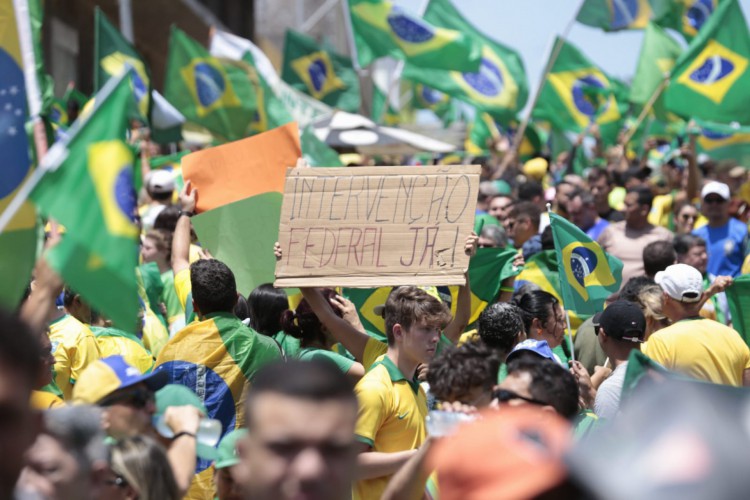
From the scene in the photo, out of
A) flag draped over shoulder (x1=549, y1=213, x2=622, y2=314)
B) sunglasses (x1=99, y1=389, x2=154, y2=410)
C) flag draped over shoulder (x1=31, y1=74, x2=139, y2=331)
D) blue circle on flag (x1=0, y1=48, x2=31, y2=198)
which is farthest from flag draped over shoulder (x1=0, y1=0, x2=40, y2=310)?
flag draped over shoulder (x1=549, y1=213, x2=622, y2=314)

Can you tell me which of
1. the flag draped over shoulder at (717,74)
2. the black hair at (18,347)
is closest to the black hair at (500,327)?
the black hair at (18,347)

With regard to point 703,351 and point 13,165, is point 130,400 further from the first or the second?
point 703,351

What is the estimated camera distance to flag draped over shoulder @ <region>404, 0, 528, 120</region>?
599 inches

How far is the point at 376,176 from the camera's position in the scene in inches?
246

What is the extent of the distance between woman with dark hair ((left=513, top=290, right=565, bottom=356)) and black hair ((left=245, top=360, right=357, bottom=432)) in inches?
135

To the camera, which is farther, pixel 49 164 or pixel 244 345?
pixel 244 345

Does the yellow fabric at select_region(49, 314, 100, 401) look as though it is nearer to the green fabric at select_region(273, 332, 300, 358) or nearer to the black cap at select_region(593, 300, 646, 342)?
the green fabric at select_region(273, 332, 300, 358)

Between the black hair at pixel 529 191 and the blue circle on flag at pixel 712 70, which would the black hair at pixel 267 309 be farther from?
the blue circle on flag at pixel 712 70

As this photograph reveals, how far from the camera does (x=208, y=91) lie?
13016mm

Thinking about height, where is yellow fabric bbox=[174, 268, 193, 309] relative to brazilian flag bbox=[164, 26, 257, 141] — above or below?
above

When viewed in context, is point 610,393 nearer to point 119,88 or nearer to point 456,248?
point 456,248

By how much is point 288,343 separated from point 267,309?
8.3 inches

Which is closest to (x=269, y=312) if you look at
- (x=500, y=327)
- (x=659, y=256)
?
(x=500, y=327)

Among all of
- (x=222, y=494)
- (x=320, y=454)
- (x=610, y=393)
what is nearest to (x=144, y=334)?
(x=610, y=393)
